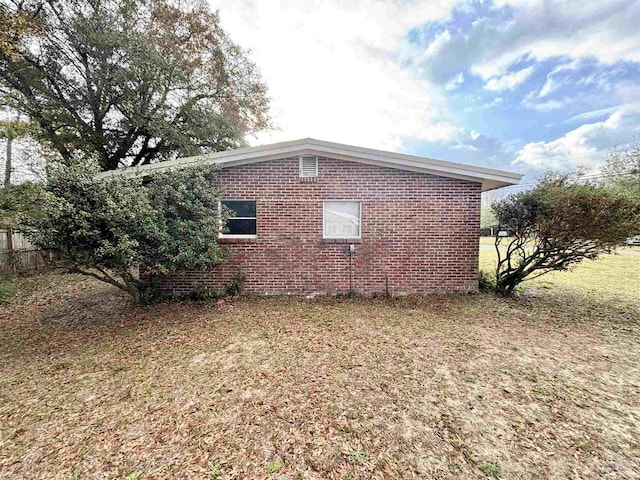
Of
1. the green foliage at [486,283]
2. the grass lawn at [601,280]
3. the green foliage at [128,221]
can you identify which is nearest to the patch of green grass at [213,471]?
the green foliage at [128,221]

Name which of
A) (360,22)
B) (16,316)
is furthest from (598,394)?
(360,22)

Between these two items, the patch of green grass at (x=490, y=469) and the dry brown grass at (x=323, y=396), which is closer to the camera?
the patch of green grass at (x=490, y=469)

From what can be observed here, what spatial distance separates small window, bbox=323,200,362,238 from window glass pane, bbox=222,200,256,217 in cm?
182

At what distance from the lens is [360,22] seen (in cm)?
1036

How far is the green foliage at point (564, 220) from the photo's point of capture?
5281mm

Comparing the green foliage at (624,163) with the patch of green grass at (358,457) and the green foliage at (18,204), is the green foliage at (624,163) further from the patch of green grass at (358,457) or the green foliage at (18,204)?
the green foliage at (18,204)

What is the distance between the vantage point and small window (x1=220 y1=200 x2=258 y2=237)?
666cm

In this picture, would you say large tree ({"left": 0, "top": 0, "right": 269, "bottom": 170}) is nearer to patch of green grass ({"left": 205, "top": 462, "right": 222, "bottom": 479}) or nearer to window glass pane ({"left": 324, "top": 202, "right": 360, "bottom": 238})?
window glass pane ({"left": 324, "top": 202, "right": 360, "bottom": 238})

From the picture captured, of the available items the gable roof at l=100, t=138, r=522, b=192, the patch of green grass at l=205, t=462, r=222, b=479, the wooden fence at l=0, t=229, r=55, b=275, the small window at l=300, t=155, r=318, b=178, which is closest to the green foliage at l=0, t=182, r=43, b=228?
the wooden fence at l=0, t=229, r=55, b=275

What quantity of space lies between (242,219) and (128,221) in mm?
2448

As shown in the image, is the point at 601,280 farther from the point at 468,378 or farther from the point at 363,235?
the point at 468,378

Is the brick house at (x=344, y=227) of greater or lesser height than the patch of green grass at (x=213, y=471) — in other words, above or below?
above

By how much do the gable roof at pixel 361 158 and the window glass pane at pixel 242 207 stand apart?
901mm

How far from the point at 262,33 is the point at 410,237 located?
12363 millimetres
